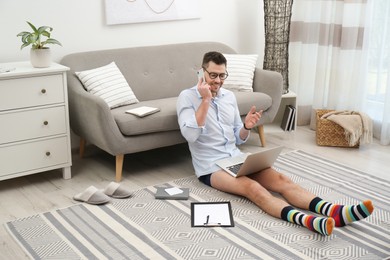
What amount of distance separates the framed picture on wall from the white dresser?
2.66 feet

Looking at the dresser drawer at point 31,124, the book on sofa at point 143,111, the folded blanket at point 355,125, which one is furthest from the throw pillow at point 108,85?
the folded blanket at point 355,125

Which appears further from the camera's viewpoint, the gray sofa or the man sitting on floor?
the gray sofa

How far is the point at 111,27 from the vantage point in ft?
14.0

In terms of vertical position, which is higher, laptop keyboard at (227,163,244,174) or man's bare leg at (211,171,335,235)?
laptop keyboard at (227,163,244,174)

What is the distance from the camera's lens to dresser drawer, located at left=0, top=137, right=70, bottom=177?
3428 mm

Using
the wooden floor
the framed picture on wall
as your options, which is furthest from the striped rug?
the framed picture on wall

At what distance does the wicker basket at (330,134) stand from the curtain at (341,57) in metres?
0.39

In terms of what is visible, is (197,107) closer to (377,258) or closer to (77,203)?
(77,203)

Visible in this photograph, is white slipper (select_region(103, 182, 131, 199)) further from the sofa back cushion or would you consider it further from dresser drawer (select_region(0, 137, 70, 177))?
the sofa back cushion

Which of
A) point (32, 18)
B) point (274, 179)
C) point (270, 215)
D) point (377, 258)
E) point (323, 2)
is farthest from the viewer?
point (323, 2)

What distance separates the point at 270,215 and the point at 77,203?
1.14 metres

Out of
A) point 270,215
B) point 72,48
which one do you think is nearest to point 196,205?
point 270,215

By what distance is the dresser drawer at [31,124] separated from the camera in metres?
3.39

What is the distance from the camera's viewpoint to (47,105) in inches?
138
